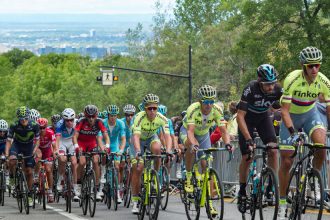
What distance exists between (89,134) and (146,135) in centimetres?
321

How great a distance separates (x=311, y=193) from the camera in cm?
1112

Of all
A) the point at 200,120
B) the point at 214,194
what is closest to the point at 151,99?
the point at 200,120

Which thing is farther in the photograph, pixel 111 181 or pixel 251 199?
pixel 111 181

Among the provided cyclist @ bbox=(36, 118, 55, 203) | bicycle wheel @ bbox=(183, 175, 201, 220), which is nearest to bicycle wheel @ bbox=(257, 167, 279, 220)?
bicycle wheel @ bbox=(183, 175, 201, 220)

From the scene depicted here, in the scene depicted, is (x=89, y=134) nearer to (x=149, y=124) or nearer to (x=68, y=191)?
(x=68, y=191)

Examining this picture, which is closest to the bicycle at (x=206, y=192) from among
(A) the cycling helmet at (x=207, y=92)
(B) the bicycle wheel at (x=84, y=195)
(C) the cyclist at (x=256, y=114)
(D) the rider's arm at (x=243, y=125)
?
(C) the cyclist at (x=256, y=114)

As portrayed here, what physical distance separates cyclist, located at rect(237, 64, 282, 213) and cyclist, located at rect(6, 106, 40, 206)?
698 centimetres

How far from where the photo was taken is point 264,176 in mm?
12242

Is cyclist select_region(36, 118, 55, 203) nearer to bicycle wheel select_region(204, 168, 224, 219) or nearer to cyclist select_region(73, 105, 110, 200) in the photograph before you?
cyclist select_region(73, 105, 110, 200)

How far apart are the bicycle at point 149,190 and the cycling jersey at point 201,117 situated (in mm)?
708

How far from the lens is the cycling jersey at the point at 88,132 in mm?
18984

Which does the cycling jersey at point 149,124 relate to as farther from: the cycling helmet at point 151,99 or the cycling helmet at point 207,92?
the cycling helmet at point 207,92

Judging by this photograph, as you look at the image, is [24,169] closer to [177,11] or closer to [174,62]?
[174,62]

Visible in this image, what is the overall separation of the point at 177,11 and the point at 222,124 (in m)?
101
